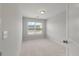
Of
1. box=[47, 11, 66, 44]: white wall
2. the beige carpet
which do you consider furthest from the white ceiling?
the beige carpet

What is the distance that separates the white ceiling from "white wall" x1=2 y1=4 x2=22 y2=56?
4.4 inches

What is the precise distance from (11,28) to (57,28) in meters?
0.68

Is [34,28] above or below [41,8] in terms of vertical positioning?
below

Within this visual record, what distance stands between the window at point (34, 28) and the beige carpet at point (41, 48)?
0.45 ft

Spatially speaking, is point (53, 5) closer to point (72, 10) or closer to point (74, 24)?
point (72, 10)

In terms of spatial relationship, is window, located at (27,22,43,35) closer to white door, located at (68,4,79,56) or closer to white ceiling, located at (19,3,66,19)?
white ceiling, located at (19,3,66,19)

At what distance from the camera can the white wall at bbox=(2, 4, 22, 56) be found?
1.28 meters

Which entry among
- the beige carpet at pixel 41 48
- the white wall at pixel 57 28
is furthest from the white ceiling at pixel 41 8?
the beige carpet at pixel 41 48

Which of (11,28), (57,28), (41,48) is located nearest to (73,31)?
(57,28)

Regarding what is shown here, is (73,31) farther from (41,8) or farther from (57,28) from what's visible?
(41,8)

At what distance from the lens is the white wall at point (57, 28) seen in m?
1.36

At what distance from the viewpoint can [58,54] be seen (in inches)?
51.2

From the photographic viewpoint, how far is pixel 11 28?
4.29ft

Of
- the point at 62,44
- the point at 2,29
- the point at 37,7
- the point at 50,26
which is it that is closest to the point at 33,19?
the point at 37,7
